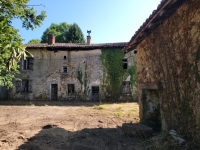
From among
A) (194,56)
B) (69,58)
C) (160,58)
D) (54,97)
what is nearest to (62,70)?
(69,58)

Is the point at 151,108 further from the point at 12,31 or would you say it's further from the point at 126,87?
the point at 126,87

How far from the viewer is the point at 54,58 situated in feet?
64.4

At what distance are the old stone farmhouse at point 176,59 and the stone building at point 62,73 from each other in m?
12.9

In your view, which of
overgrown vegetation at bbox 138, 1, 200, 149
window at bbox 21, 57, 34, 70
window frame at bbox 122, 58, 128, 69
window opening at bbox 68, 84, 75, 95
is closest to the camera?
overgrown vegetation at bbox 138, 1, 200, 149

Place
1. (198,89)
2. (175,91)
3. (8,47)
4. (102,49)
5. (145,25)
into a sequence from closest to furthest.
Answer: (8,47)
(198,89)
(175,91)
(145,25)
(102,49)

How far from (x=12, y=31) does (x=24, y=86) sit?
1858 cm

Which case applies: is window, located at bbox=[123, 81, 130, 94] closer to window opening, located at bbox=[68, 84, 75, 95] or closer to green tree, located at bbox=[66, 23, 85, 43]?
window opening, located at bbox=[68, 84, 75, 95]

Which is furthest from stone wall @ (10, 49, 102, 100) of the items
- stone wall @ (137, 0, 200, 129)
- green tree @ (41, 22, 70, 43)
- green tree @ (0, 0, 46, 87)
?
green tree @ (41, 22, 70, 43)

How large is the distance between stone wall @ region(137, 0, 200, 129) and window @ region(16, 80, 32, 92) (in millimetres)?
16498

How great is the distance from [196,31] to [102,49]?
1550 cm

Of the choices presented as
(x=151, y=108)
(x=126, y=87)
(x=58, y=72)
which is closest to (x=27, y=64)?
(x=58, y=72)

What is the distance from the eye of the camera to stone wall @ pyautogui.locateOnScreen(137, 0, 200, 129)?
12.4 ft

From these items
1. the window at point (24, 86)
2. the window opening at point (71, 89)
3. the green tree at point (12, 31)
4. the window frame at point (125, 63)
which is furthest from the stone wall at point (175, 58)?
the window at point (24, 86)

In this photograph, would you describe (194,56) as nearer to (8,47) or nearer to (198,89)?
(198,89)
